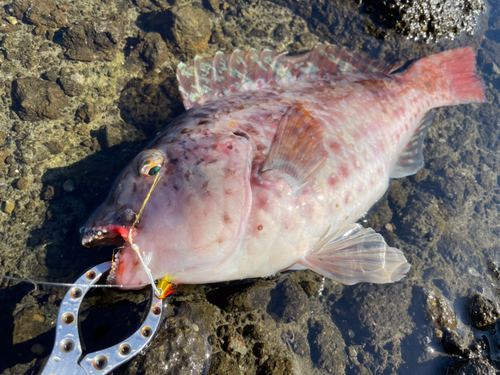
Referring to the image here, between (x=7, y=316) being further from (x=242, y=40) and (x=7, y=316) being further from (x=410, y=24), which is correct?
(x=410, y=24)

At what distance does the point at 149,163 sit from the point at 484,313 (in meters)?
3.55

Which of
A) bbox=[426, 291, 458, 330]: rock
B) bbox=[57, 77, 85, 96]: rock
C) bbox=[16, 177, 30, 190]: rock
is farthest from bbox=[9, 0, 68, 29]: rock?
bbox=[426, 291, 458, 330]: rock

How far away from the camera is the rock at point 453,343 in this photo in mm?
2852

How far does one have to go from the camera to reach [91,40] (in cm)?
408

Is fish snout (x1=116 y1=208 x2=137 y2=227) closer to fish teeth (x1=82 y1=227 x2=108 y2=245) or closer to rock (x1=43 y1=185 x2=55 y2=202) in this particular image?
fish teeth (x1=82 y1=227 x2=108 y2=245)

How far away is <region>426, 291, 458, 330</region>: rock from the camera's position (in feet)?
9.95

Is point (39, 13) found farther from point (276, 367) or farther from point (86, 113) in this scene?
point (276, 367)

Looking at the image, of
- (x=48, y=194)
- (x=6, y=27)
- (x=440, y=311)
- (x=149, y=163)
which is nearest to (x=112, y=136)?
(x=48, y=194)

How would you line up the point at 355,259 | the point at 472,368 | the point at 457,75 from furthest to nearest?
the point at 457,75 → the point at 355,259 → the point at 472,368

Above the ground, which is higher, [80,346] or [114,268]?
[114,268]

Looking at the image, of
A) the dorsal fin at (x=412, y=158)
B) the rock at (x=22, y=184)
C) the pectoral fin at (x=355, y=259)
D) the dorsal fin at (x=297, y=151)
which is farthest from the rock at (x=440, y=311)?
the rock at (x=22, y=184)

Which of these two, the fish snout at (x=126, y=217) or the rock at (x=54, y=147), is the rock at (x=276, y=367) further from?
the rock at (x=54, y=147)

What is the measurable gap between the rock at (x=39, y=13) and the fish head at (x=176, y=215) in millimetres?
3349

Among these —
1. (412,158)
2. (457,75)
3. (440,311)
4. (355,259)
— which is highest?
(457,75)
